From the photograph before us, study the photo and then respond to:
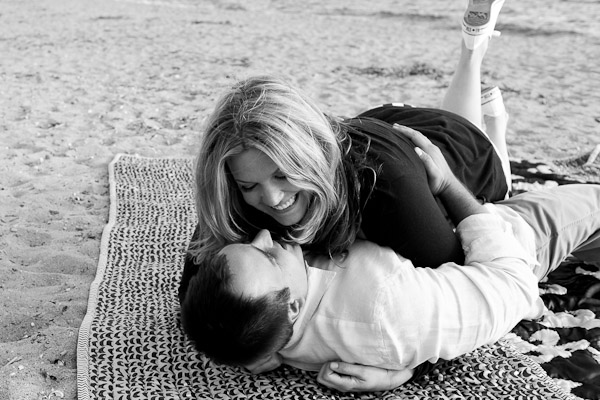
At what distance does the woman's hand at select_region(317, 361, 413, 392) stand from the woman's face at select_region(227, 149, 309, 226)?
46 centimetres

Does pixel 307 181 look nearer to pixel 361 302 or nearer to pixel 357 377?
pixel 361 302

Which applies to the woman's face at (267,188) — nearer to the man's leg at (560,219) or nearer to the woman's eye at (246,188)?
the woman's eye at (246,188)

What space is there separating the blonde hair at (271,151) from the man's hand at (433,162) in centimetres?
32

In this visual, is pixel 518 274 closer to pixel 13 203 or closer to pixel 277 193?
pixel 277 193

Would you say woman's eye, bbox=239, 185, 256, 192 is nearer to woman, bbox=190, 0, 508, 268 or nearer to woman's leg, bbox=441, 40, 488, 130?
woman, bbox=190, 0, 508, 268

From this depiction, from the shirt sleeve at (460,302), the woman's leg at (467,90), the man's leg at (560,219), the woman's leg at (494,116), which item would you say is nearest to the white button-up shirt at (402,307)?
the shirt sleeve at (460,302)

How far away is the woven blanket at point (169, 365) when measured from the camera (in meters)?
2.03

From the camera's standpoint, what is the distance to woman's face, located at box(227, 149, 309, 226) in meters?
1.91

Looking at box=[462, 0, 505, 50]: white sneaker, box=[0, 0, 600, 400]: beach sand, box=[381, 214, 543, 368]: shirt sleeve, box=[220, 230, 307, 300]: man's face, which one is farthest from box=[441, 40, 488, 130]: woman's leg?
box=[220, 230, 307, 300]: man's face

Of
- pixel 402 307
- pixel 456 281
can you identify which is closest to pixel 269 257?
pixel 402 307

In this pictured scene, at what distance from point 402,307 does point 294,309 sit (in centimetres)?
30

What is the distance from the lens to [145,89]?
575cm

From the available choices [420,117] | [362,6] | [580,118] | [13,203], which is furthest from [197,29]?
[420,117]

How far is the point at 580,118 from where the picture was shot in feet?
16.7
